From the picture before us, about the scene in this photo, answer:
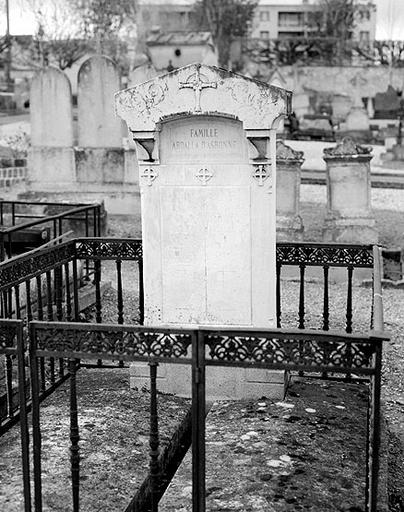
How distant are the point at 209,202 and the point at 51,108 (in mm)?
9820

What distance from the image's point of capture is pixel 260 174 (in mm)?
5422

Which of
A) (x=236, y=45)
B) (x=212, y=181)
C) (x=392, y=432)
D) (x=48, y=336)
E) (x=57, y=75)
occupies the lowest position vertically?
(x=392, y=432)

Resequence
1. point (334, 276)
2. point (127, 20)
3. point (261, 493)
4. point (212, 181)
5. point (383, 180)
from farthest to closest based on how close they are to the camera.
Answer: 1. point (127, 20)
2. point (383, 180)
3. point (334, 276)
4. point (212, 181)
5. point (261, 493)

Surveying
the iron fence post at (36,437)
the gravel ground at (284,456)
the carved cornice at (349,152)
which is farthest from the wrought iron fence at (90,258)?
the carved cornice at (349,152)

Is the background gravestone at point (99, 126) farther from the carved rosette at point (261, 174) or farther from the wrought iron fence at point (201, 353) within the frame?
the wrought iron fence at point (201, 353)

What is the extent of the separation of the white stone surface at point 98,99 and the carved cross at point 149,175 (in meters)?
9.17

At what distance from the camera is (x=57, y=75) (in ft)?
47.9

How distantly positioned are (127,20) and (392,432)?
5606 centimetres

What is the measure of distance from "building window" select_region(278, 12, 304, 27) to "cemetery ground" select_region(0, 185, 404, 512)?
79.8 m

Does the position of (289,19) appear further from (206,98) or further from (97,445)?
(97,445)

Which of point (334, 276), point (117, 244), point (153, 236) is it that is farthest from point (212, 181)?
point (334, 276)

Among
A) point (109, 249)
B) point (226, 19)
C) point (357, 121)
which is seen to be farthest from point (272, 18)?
point (109, 249)

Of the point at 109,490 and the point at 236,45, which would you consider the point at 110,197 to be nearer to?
the point at 109,490

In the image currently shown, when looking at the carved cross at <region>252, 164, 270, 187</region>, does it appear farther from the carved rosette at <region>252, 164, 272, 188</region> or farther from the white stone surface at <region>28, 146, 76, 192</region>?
the white stone surface at <region>28, 146, 76, 192</region>
